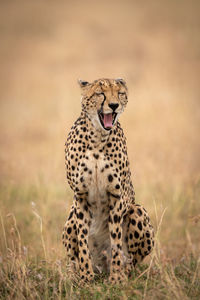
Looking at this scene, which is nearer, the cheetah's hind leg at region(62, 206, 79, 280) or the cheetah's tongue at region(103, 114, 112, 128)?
the cheetah's tongue at region(103, 114, 112, 128)

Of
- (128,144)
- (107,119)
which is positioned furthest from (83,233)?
(128,144)

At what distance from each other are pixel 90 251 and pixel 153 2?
56.8 ft

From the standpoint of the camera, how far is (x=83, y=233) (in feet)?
11.6

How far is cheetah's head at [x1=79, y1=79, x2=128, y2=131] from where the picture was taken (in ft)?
10.6

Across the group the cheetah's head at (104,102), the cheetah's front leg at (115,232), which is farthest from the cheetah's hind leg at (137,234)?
the cheetah's head at (104,102)

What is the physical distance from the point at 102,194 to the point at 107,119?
0.52m

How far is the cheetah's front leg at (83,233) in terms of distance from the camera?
349 centimetres

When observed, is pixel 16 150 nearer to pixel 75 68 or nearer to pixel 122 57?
pixel 75 68

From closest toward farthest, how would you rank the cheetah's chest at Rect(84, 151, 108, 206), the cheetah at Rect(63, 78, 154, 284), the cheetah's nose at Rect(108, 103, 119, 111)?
the cheetah's nose at Rect(108, 103, 119, 111), the cheetah at Rect(63, 78, 154, 284), the cheetah's chest at Rect(84, 151, 108, 206)

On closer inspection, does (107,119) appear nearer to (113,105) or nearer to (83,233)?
(113,105)

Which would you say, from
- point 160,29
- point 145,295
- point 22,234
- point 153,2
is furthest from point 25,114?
point 153,2

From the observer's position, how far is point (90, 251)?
12.3ft

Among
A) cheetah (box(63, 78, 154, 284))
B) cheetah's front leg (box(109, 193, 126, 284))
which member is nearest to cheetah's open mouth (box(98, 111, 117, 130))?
cheetah (box(63, 78, 154, 284))

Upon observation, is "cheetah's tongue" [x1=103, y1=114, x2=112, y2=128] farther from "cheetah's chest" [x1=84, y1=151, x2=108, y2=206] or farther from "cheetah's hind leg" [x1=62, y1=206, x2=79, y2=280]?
"cheetah's hind leg" [x1=62, y1=206, x2=79, y2=280]
